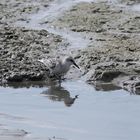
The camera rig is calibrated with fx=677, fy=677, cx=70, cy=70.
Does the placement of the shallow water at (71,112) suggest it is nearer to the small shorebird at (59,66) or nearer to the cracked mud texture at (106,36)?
the small shorebird at (59,66)

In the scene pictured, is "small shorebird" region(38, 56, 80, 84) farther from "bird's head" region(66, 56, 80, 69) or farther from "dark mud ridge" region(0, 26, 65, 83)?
"dark mud ridge" region(0, 26, 65, 83)

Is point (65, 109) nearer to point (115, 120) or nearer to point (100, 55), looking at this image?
point (115, 120)

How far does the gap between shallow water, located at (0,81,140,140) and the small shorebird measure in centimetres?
34

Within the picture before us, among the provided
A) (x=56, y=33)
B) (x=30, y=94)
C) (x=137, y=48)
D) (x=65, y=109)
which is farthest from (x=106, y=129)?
(x=56, y=33)

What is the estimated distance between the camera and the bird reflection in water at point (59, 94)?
10606 millimetres

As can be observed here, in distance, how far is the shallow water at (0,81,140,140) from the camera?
28.4 feet

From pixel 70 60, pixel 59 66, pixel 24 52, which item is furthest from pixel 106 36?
pixel 59 66

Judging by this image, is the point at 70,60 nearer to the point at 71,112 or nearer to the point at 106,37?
the point at 106,37

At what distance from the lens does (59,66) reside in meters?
12.0

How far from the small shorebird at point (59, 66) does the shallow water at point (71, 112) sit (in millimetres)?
337

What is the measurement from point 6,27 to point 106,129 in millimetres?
6741

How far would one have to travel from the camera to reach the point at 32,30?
1477 centimetres

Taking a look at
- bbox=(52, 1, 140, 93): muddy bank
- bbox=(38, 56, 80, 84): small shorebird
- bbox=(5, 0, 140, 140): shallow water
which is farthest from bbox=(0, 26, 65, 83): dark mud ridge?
bbox=(52, 1, 140, 93): muddy bank

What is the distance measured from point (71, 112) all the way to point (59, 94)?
1.39 m
